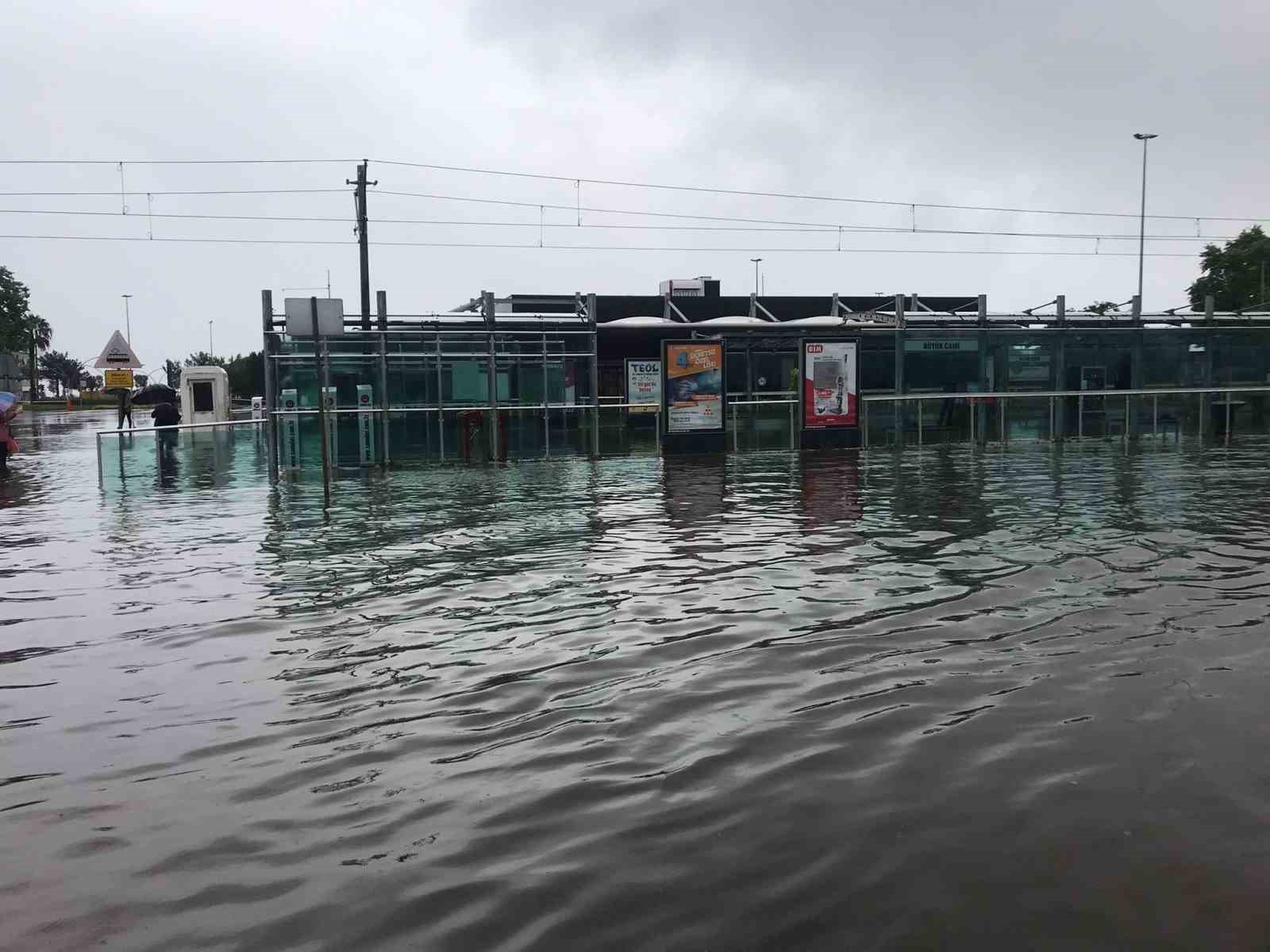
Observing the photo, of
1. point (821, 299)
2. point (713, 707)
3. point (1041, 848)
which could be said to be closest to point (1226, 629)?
point (713, 707)

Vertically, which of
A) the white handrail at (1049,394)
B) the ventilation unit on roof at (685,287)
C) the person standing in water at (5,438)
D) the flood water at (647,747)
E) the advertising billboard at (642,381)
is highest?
the ventilation unit on roof at (685,287)

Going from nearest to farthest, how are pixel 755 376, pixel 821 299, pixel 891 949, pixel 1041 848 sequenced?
pixel 891 949 < pixel 1041 848 < pixel 755 376 < pixel 821 299

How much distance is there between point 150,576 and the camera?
10117 mm

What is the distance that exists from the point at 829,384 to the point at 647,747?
20.9 meters

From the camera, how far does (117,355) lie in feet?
90.8

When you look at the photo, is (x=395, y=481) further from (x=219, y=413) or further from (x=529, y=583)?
(x=219, y=413)

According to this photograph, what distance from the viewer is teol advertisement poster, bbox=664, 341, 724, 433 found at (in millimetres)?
24734

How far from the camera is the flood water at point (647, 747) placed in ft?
11.7

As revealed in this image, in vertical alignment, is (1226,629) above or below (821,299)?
below

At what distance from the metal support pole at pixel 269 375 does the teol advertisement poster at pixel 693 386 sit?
741 centimetres

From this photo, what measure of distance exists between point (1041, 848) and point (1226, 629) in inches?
143

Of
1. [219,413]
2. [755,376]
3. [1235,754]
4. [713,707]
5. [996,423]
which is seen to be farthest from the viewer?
[219,413]

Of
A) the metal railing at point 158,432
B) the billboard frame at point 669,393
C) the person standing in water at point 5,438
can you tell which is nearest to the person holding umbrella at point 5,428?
the person standing in water at point 5,438

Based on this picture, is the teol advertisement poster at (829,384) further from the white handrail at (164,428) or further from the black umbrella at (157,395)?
the black umbrella at (157,395)
